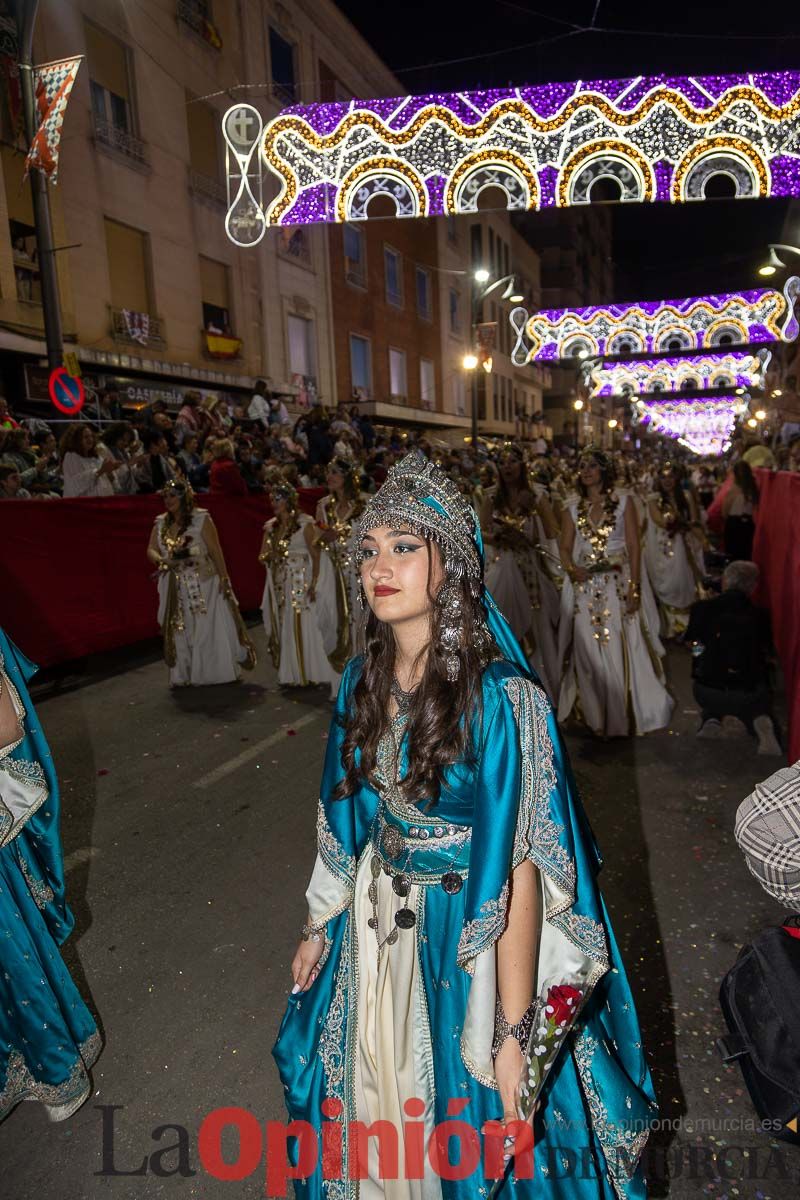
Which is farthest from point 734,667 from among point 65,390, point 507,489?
point 65,390

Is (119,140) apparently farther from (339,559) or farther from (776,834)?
(776,834)

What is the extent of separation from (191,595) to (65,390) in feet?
12.8

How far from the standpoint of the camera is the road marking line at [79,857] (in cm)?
414

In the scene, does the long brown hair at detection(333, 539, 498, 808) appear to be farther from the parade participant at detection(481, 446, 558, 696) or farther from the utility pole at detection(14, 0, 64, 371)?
the utility pole at detection(14, 0, 64, 371)

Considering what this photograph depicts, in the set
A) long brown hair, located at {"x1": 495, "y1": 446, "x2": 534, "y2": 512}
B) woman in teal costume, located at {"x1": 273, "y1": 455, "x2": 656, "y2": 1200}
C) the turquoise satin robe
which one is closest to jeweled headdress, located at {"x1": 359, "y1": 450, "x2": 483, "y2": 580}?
woman in teal costume, located at {"x1": 273, "y1": 455, "x2": 656, "y2": 1200}

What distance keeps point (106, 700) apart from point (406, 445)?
1444 cm

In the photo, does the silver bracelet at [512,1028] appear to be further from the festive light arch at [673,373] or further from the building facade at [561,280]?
the building facade at [561,280]

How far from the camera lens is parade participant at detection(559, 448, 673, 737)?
225 inches

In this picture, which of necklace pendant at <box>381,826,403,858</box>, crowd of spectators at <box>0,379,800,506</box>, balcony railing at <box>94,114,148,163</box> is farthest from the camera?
balcony railing at <box>94,114,148,163</box>

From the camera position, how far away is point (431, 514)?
1736 millimetres

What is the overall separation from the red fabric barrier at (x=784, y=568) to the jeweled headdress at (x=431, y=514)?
11.8ft

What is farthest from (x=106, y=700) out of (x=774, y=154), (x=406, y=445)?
(x=406, y=445)

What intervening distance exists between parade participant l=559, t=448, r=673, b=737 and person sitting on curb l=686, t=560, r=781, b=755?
0.37 m

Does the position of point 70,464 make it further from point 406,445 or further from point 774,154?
point 406,445
